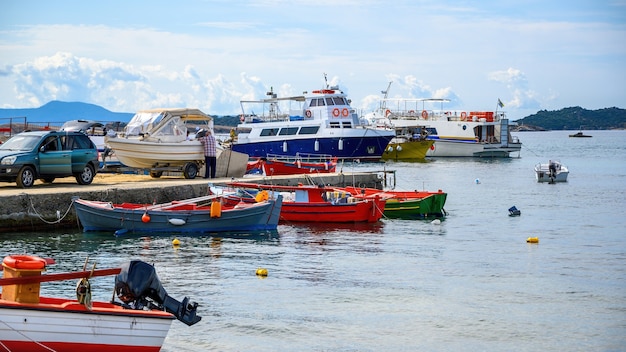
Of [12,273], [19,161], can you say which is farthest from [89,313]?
[19,161]

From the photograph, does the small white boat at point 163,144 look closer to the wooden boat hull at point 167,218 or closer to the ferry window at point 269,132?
the wooden boat hull at point 167,218

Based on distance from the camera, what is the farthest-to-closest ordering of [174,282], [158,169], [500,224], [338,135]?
[338,135]
[158,169]
[500,224]
[174,282]

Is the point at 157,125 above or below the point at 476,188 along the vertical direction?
above

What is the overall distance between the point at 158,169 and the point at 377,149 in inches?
1569

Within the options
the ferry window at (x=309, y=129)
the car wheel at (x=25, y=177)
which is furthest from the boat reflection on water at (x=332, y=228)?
the ferry window at (x=309, y=129)

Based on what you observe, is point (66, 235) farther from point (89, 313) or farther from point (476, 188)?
point (476, 188)

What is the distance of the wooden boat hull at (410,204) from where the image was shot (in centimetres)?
3064

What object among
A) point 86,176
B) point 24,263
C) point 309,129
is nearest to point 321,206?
point 86,176

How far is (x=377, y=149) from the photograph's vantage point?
7069 centimetres

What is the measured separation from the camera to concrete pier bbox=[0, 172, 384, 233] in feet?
77.4

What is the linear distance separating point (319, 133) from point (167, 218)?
4472 centimetres

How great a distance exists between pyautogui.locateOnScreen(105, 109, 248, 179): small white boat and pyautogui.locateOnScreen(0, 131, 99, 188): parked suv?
4080 mm

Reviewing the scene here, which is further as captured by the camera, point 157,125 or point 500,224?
point 157,125

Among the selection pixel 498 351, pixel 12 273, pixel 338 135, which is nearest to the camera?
pixel 12 273
